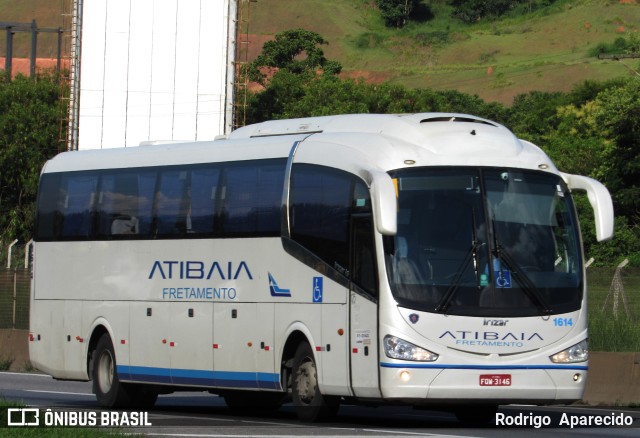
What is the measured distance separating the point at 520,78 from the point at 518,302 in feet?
476

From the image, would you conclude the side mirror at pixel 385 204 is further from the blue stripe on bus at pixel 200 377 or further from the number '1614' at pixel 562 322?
the blue stripe on bus at pixel 200 377

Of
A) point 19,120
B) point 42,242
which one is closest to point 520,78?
point 19,120

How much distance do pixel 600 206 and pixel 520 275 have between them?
55.1 inches

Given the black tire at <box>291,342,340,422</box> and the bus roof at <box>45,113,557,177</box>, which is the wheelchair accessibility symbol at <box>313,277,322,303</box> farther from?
the bus roof at <box>45,113,557,177</box>

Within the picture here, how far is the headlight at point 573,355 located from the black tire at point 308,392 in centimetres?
265

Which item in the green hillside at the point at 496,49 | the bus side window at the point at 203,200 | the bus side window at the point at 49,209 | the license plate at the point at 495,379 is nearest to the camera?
the license plate at the point at 495,379

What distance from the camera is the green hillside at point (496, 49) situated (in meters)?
159

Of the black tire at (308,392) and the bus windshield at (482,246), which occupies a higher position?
the bus windshield at (482,246)

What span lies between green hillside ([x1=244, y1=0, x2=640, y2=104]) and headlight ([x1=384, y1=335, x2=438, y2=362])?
13694cm

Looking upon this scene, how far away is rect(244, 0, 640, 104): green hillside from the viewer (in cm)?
15912

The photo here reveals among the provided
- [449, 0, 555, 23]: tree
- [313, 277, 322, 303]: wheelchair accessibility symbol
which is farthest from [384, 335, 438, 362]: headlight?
[449, 0, 555, 23]: tree

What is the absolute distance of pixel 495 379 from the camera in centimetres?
1714

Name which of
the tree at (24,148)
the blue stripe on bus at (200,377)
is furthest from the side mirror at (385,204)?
the tree at (24,148)

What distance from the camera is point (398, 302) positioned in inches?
674
